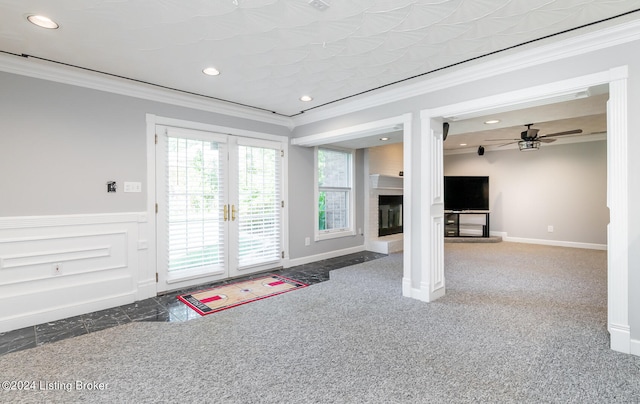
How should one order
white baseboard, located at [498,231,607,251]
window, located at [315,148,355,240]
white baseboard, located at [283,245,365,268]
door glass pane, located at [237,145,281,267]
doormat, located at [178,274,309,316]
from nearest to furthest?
doormat, located at [178,274,309,316]
door glass pane, located at [237,145,281,267]
white baseboard, located at [283,245,365,268]
window, located at [315,148,355,240]
white baseboard, located at [498,231,607,251]

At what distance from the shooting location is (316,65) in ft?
9.39

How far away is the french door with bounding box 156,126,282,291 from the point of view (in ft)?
12.3

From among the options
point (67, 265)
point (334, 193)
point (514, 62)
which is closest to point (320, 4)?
point (514, 62)

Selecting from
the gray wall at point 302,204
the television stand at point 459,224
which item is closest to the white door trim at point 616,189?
the gray wall at point 302,204

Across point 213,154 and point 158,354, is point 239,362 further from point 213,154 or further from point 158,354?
point 213,154

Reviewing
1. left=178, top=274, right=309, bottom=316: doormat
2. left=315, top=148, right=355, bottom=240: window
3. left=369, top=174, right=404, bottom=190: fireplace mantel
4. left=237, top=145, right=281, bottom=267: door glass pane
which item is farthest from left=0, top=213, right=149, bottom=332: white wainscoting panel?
left=369, top=174, right=404, bottom=190: fireplace mantel

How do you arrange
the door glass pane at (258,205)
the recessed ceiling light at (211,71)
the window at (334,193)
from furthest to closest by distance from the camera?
the window at (334,193)
the door glass pane at (258,205)
the recessed ceiling light at (211,71)

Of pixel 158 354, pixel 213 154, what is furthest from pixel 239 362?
pixel 213 154

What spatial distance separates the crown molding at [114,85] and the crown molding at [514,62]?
158 cm

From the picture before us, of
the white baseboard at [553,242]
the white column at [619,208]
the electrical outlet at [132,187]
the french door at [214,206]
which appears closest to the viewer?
the white column at [619,208]

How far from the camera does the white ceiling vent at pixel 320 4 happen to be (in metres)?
1.90

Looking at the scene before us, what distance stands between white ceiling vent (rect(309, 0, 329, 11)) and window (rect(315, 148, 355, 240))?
11.3 ft

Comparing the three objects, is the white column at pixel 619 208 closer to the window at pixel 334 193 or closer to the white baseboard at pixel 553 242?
the window at pixel 334 193

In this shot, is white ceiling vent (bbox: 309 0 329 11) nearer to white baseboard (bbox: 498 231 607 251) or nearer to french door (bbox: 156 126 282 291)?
french door (bbox: 156 126 282 291)
